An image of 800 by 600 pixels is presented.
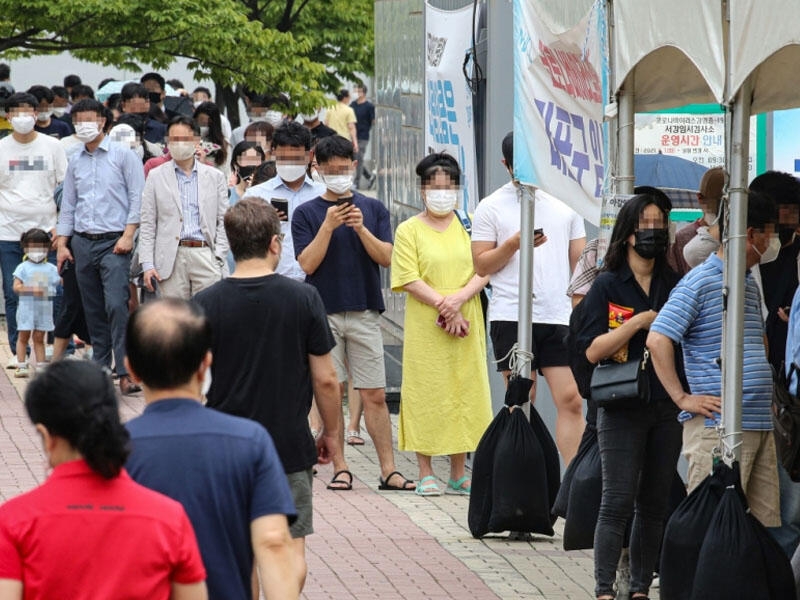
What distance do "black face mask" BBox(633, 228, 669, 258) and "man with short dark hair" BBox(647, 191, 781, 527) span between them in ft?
0.76

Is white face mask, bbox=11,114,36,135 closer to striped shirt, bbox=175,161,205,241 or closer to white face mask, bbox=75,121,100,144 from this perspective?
white face mask, bbox=75,121,100,144

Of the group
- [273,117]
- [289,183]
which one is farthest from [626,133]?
[273,117]

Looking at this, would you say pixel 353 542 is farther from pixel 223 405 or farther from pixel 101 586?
pixel 101 586

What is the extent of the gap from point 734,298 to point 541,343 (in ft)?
Answer: 11.5

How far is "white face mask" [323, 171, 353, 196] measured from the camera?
9.95 meters

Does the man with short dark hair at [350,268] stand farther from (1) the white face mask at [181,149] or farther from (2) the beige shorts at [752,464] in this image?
(2) the beige shorts at [752,464]

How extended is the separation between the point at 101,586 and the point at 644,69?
13.9ft

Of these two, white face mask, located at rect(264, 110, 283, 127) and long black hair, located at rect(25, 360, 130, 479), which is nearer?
long black hair, located at rect(25, 360, 130, 479)

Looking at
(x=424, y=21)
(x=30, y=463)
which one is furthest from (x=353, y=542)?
(x=424, y=21)

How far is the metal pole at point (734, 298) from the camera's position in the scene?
603 cm

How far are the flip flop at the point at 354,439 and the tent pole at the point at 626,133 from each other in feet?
16.5

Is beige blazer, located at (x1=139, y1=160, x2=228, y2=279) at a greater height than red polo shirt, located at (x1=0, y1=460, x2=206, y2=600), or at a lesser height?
greater

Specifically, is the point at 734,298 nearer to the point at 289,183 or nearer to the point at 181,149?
the point at 289,183

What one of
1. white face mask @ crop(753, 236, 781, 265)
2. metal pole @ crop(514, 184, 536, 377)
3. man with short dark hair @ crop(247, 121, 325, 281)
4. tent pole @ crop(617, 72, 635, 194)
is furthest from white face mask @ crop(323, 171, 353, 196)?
white face mask @ crop(753, 236, 781, 265)
